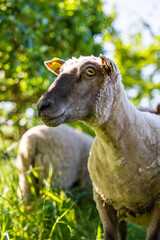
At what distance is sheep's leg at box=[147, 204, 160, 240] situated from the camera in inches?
78.9

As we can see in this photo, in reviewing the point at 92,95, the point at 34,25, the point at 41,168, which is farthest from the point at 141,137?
the point at 34,25

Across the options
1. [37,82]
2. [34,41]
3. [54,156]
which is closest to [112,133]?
[54,156]

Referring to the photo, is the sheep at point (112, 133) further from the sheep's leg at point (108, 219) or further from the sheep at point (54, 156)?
the sheep at point (54, 156)

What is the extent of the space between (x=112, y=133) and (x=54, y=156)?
187 cm

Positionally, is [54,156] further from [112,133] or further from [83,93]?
[83,93]

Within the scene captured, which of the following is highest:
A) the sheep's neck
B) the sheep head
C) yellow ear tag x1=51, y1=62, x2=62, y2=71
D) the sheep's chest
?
yellow ear tag x1=51, y1=62, x2=62, y2=71

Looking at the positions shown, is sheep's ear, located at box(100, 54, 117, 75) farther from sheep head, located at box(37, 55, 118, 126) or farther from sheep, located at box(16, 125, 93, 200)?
sheep, located at box(16, 125, 93, 200)

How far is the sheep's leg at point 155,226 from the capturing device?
2004mm

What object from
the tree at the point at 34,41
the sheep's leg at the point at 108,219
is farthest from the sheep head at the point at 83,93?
the tree at the point at 34,41

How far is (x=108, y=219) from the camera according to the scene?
7.50 ft

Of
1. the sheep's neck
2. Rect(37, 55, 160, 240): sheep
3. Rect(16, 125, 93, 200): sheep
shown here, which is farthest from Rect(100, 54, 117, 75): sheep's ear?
Rect(16, 125, 93, 200): sheep

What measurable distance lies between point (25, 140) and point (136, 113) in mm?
1886

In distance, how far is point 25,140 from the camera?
3682 millimetres

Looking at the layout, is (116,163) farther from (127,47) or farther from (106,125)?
(127,47)
